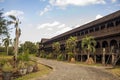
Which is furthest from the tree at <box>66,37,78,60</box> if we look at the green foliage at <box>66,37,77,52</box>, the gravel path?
the gravel path

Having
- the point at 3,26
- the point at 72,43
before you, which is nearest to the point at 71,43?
the point at 72,43

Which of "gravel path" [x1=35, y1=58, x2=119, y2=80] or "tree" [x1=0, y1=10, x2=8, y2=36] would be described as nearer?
"gravel path" [x1=35, y1=58, x2=119, y2=80]

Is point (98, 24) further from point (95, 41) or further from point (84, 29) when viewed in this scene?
point (84, 29)

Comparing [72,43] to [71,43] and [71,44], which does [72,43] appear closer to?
[71,43]

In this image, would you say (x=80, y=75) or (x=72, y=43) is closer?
(x=80, y=75)

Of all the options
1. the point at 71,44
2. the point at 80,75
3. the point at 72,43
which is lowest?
the point at 80,75

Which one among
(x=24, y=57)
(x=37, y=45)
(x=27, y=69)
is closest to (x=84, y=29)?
Answer: (x=24, y=57)

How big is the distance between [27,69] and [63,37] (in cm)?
3874

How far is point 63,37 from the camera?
61.8 metres

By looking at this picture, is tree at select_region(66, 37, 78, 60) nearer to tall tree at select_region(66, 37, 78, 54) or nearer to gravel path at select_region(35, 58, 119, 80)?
tall tree at select_region(66, 37, 78, 54)

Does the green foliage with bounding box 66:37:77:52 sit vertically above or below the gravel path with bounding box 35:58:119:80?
above

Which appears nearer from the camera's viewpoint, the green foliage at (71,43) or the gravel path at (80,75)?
the gravel path at (80,75)

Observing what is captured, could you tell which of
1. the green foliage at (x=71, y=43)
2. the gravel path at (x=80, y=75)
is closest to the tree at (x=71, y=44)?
the green foliage at (x=71, y=43)

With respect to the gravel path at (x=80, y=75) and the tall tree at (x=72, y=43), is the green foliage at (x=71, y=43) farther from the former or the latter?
the gravel path at (x=80, y=75)
